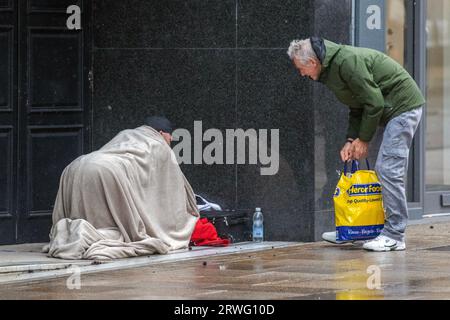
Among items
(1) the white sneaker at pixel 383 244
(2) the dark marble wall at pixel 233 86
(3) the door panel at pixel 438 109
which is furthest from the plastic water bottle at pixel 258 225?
(3) the door panel at pixel 438 109

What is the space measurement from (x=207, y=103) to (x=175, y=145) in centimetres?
50

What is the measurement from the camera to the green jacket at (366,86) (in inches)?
402

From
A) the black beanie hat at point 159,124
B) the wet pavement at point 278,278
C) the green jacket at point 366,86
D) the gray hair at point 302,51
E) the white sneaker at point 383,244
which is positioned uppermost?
the gray hair at point 302,51

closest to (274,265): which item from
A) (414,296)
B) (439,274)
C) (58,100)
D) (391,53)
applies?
(439,274)

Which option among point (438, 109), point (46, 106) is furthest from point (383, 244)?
point (438, 109)

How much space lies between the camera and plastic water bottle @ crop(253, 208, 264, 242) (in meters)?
11.5

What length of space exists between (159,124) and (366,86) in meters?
1.92

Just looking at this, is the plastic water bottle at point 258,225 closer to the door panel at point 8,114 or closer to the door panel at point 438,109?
the door panel at point 8,114

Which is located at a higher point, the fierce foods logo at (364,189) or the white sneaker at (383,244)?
the fierce foods logo at (364,189)

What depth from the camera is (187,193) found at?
36.3 ft

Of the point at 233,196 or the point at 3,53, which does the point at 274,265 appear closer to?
the point at 233,196

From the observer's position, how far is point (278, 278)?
8914mm

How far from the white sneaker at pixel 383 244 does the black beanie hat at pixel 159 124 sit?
78.6 inches
